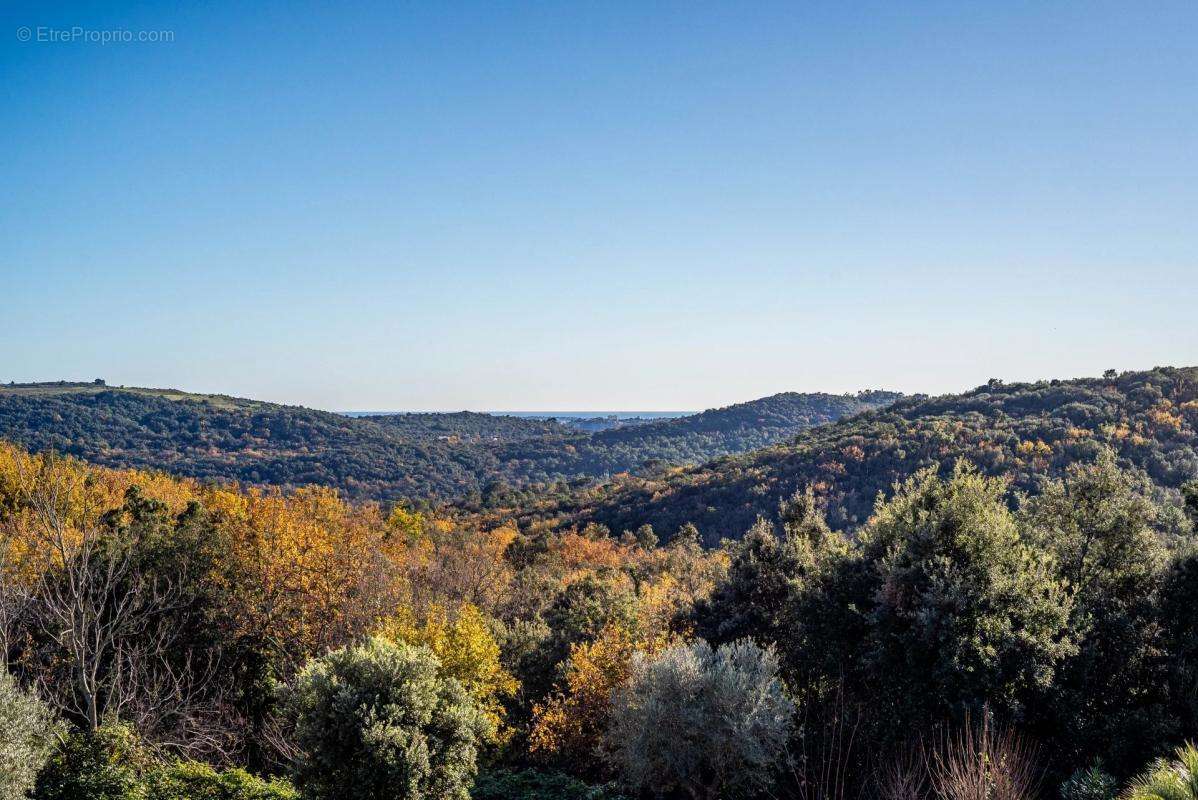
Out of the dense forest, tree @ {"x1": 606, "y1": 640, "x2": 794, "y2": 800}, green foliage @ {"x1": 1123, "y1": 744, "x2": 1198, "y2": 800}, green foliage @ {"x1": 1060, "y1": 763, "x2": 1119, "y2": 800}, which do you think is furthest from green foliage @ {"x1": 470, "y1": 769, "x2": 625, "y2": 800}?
green foliage @ {"x1": 1123, "y1": 744, "x2": 1198, "y2": 800}

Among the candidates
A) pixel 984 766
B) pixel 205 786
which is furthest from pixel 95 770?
pixel 984 766

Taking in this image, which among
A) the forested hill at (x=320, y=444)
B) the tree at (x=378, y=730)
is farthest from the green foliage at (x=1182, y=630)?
the forested hill at (x=320, y=444)

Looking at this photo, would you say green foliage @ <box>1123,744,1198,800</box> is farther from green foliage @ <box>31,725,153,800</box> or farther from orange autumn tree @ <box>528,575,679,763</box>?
green foliage @ <box>31,725,153,800</box>

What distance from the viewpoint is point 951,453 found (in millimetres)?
70562

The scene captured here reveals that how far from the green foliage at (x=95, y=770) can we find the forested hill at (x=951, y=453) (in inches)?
2276

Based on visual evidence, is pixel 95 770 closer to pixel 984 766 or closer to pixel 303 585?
pixel 303 585

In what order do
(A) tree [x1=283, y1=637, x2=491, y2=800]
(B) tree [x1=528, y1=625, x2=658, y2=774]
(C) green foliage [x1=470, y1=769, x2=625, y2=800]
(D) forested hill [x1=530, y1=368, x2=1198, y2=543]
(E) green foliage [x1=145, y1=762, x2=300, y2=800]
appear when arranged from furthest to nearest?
1. (D) forested hill [x1=530, y1=368, x2=1198, y2=543]
2. (B) tree [x1=528, y1=625, x2=658, y2=774]
3. (C) green foliage [x1=470, y1=769, x2=625, y2=800]
4. (E) green foliage [x1=145, y1=762, x2=300, y2=800]
5. (A) tree [x1=283, y1=637, x2=491, y2=800]

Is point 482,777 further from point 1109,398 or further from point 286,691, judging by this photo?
point 1109,398

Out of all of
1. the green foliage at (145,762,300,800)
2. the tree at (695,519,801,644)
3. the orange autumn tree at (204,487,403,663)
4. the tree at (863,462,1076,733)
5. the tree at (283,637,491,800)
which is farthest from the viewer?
the orange autumn tree at (204,487,403,663)

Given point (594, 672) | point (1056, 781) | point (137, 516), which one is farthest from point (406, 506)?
point (1056, 781)

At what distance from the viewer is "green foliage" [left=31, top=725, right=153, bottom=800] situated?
56.0 ft

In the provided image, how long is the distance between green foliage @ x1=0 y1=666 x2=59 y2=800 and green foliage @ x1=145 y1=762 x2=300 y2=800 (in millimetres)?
2571

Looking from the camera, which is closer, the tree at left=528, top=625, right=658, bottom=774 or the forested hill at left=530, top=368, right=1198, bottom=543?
the tree at left=528, top=625, right=658, bottom=774

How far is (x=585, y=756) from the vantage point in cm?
2309
